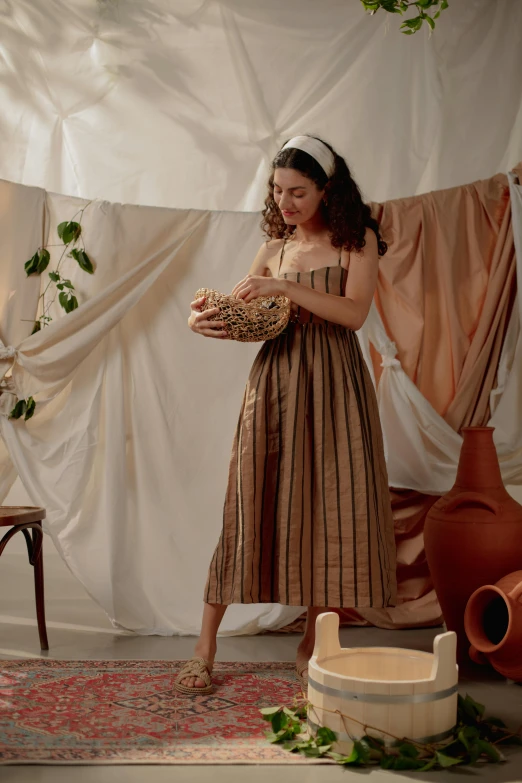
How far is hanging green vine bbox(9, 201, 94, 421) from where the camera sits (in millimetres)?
3062

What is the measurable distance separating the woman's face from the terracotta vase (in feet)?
3.80

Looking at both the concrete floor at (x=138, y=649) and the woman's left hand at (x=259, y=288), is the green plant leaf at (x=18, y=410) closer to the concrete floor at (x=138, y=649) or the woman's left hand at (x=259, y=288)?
the concrete floor at (x=138, y=649)

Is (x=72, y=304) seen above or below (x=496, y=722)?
above

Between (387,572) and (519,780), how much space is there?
0.75 meters

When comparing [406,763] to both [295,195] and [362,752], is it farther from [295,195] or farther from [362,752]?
[295,195]

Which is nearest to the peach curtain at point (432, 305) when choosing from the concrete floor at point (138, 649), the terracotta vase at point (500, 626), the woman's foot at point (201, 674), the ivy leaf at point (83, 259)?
the concrete floor at point (138, 649)

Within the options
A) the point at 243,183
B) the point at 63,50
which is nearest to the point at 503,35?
the point at 243,183

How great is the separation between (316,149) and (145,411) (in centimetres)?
117

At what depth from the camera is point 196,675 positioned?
2.34 meters

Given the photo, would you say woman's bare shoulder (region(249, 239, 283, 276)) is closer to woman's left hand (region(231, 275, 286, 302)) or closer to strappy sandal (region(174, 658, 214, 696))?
woman's left hand (region(231, 275, 286, 302))

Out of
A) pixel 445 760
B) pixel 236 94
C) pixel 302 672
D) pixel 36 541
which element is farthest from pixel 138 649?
pixel 236 94

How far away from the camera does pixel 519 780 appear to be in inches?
69.9

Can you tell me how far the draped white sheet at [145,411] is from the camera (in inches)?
120

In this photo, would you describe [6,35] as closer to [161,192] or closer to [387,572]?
[161,192]
